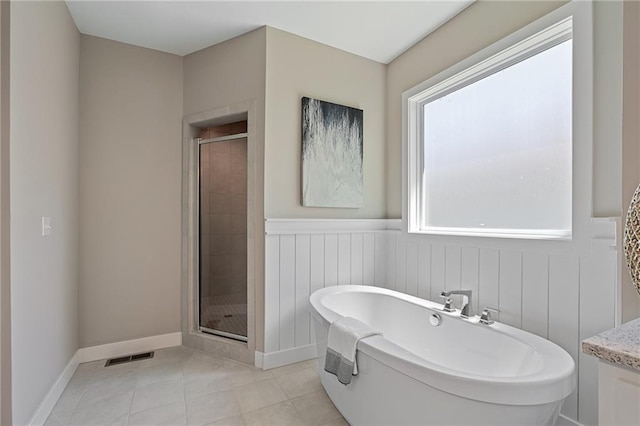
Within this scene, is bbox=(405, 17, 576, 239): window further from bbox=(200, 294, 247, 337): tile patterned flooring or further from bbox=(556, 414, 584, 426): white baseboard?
bbox=(200, 294, 247, 337): tile patterned flooring

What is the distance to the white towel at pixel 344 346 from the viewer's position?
162cm

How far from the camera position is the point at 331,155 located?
9.11 feet

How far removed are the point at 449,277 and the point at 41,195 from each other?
8.53 feet

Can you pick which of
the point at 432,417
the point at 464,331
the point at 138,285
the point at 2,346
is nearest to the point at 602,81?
the point at 464,331

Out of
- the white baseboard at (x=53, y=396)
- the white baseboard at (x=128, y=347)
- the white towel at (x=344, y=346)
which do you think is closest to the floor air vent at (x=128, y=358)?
the white baseboard at (x=128, y=347)

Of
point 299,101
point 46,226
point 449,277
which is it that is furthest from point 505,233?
point 46,226

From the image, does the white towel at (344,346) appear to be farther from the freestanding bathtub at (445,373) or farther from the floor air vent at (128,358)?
the floor air vent at (128,358)

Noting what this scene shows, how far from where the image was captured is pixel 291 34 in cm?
261

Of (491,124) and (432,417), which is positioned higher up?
(491,124)

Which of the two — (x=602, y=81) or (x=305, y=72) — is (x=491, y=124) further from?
(x=305, y=72)

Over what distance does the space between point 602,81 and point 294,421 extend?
2338mm

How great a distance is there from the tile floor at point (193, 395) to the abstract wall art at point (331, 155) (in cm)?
133

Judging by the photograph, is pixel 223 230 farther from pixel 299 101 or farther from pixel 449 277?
pixel 449 277

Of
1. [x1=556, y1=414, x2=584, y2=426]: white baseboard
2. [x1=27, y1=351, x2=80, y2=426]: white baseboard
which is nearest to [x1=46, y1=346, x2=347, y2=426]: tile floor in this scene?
[x1=27, y1=351, x2=80, y2=426]: white baseboard
